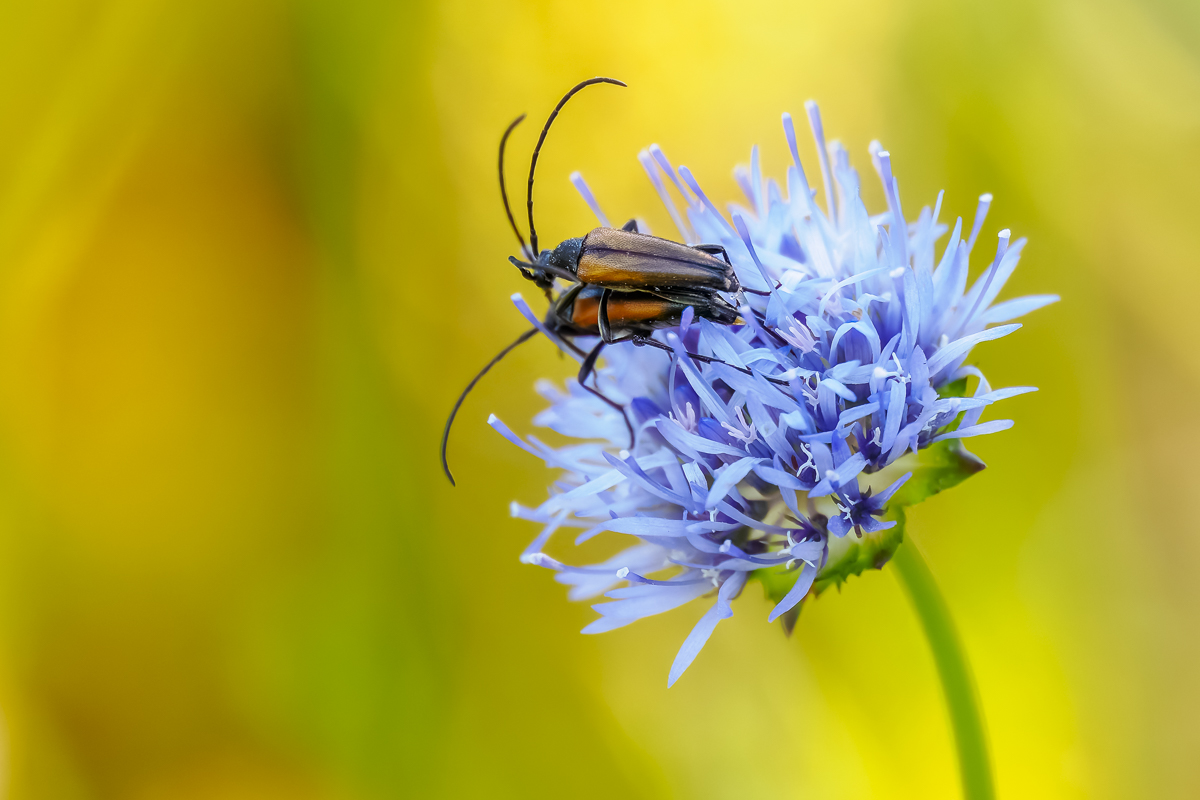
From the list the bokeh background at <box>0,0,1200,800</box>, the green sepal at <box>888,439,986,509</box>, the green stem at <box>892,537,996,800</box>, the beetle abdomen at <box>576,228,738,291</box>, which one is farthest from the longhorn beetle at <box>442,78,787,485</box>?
the bokeh background at <box>0,0,1200,800</box>

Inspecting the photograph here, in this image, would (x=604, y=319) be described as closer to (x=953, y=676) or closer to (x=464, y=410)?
(x=953, y=676)

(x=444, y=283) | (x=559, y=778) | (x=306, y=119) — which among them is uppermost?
(x=306, y=119)

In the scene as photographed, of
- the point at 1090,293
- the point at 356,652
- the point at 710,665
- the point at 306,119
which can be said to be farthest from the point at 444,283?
the point at 1090,293

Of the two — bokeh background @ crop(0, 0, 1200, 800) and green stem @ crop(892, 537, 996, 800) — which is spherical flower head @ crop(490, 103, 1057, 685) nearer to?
green stem @ crop(892, 537, 996, 800)

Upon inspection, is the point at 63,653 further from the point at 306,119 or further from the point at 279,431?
the point at 306,119

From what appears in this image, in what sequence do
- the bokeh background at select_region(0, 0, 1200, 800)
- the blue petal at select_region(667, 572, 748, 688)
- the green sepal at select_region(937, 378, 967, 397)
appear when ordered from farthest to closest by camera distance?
the bokeh background at select_region(0, 0, 1200, 800) < the green sepal at select_region(937, 378, 967, 397) < the blue petal at select_region(667, 572, 748, 688)

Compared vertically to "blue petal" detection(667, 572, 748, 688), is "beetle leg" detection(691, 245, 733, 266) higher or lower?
higher

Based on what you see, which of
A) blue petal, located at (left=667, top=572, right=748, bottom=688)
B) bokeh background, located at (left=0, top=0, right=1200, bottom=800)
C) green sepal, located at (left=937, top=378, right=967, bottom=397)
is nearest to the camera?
blue petal, located at (left=667, top=572, right=748, bottom=688)

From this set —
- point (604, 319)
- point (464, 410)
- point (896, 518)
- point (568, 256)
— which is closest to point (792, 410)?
point (896, 518)
